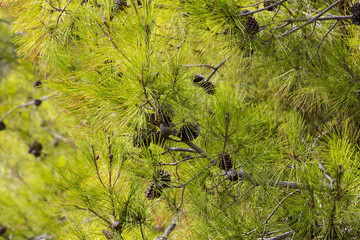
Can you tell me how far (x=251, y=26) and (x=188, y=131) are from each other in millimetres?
381

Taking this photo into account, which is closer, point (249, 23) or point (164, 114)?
point (164, 114)

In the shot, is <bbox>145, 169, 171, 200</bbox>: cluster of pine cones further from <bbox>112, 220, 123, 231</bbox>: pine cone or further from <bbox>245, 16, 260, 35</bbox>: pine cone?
<bbox>245, 16, 260, 35</bbox>: pine cone

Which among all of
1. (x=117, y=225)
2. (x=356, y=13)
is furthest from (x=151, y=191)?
(x=356, y=13)

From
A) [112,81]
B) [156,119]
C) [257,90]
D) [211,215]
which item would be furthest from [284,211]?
[257,90]

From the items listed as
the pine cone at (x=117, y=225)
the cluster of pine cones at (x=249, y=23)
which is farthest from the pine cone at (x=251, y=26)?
the pine cone at (x=117, y=225)

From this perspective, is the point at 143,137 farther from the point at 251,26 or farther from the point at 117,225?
the point at 251,26

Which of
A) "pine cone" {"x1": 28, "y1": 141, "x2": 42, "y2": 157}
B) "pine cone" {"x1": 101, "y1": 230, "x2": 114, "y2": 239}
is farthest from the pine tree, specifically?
"pine cone" {"x1": 28, "y1": 141, "x2": 42, "y2": 157}

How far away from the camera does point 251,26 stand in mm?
1068

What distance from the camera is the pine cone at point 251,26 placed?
1062 millimetres

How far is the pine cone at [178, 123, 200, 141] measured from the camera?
938 millimetres

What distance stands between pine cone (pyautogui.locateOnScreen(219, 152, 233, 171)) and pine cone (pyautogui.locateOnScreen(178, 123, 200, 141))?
0.39 ft

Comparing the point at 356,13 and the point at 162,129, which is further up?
the point at 356,13

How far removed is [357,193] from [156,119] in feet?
1.82

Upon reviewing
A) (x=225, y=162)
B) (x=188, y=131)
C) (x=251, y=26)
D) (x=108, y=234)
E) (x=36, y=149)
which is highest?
(x=251, y=26)
